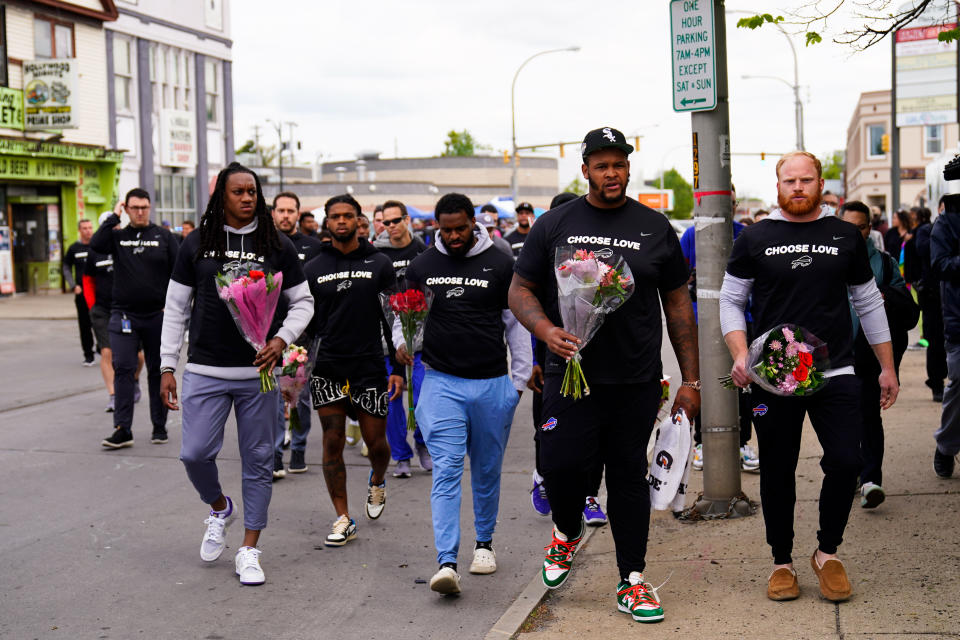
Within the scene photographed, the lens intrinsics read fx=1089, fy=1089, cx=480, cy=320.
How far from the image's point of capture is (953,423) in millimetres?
6980

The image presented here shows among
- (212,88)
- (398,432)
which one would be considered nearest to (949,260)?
(398,432)

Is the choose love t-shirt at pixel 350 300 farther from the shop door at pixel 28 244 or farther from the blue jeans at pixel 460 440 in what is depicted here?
the shop door at pixel 28 244

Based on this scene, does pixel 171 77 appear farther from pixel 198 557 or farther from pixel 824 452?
pixel 824 452

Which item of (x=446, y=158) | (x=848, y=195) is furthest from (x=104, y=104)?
(x=848, y=195)

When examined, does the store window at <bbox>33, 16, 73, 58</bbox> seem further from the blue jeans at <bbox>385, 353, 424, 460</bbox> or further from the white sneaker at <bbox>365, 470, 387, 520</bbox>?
the white sneaker at <bbox>365, 470, 387, 520</bbox>

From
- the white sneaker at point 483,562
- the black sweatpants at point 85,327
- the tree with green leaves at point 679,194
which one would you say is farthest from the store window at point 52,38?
the tree with green leaves at point 679,194

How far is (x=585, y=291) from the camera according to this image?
4.66 meters

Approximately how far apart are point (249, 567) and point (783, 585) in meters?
2.73

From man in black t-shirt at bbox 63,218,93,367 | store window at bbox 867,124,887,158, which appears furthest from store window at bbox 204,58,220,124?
store window at bbox 867,124,887,158

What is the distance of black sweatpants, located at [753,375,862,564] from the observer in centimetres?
493

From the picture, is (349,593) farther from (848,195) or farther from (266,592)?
(848,195)

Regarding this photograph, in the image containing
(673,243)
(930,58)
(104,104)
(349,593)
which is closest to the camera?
(673,243)

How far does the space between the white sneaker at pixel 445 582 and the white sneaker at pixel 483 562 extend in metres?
0.52

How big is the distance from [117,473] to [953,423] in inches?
240
